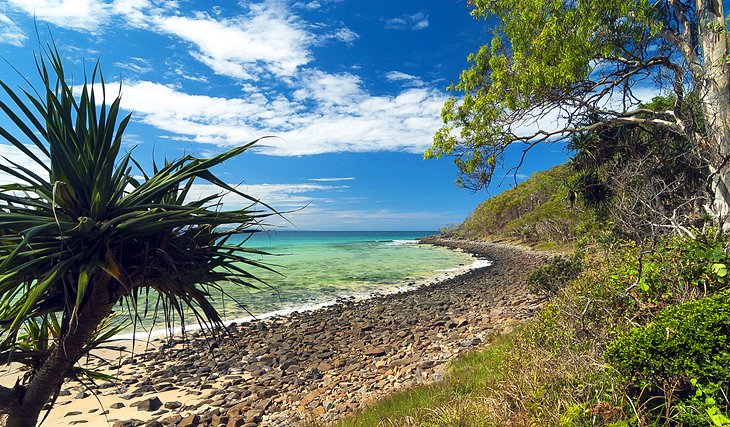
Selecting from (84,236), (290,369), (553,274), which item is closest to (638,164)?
(553,274)

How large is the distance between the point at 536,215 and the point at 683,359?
52361mm

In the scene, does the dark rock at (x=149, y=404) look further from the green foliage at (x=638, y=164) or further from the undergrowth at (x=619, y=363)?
the green foliage at (x=638, y=164)

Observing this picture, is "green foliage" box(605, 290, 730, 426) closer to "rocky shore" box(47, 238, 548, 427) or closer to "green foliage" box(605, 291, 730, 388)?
"green foliage" box(605, 291, 730, 388)

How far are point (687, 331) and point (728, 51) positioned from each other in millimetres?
9147

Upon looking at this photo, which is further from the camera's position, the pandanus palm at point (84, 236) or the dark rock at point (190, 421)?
the dark rock at point (190, 421)

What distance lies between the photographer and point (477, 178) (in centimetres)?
1181

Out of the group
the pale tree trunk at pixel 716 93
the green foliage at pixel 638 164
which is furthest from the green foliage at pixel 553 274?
the pale tree trunk at pixel 716 93

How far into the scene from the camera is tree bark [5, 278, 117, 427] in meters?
2.62

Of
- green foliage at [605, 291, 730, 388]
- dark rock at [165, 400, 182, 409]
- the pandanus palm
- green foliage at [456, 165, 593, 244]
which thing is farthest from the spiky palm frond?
green foliage at [456, 165, 593, 244]

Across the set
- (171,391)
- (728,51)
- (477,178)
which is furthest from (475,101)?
(171,391)

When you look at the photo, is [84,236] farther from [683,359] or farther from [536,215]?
[536,215]

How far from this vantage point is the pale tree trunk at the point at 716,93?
8258 millimetres

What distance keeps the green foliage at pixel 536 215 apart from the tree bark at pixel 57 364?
20639 millimetres

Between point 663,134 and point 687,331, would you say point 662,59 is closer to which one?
point 663,134
